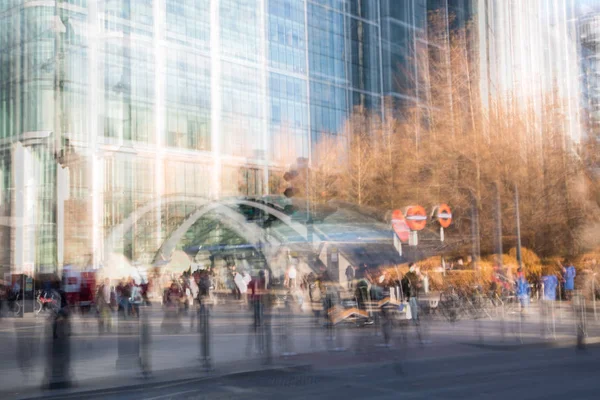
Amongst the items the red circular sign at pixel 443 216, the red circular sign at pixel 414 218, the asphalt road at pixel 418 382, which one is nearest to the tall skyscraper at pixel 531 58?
the red circular sign at pixel 443 216

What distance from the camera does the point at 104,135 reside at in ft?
196

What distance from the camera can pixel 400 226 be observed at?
28.0m

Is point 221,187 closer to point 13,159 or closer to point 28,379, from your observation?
point 13,159

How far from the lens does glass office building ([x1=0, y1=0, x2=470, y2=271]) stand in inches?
2335

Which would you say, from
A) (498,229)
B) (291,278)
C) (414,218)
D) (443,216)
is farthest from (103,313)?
(498,229)

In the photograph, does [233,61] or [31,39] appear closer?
[31,39]

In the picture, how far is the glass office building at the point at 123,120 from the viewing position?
59312 millimetres

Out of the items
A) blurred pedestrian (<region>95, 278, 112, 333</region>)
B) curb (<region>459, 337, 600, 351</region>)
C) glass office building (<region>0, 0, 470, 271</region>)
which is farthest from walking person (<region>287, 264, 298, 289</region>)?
glass office building (<region>0, 0, 470, 271</region>)

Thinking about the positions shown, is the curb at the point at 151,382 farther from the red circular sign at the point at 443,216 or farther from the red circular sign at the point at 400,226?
the red circular sign at the point at 443,216

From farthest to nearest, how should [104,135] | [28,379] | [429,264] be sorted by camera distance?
[104,135]
[429,264]
[28,379]

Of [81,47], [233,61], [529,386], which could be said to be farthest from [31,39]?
[529,386]

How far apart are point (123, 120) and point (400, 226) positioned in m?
36.9

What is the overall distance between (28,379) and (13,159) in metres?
50.7

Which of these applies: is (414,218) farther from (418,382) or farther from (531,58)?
(531,58)
